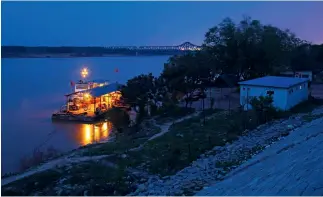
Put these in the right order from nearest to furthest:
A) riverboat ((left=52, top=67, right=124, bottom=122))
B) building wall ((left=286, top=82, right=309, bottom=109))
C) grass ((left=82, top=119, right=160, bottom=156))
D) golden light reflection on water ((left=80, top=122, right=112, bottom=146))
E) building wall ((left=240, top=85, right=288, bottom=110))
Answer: grass ((left=82, top=119, right=160, bottom=156)), building wall ((left=240, top=85, right=288, bottom=110)), building wall ((left=286, top=82, right=309, bottom=109)), golden light reflection on water ((left=80, top=122, right=112, bottom=146)), riverboat ((left=52, top=67, right=124, bottom=122))

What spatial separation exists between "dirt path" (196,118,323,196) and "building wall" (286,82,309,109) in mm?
5436

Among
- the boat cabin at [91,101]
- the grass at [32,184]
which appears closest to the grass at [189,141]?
the grass at [32,184]

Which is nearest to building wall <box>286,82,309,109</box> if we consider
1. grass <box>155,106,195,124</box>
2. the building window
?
the building window

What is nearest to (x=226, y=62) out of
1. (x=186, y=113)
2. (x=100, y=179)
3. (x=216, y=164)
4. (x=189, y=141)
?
(x=186, y=113)

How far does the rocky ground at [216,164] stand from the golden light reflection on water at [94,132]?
600 centimetres

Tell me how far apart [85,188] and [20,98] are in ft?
76.3

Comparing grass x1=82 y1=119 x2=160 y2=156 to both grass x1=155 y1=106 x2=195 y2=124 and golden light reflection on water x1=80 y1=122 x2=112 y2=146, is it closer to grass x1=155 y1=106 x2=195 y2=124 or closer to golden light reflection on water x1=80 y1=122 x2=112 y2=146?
grass x1=155 y1=106 x2=195 y2=124

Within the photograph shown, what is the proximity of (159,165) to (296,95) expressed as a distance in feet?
26.2

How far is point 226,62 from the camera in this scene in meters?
19.6

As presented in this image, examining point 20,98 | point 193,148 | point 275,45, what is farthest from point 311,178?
point 20,98

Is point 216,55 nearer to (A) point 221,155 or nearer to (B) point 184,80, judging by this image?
(B) point 184,80

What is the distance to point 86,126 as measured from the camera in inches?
658

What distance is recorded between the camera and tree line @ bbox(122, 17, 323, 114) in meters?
15.2

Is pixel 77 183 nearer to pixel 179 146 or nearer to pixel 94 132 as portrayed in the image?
pixel 179 146
